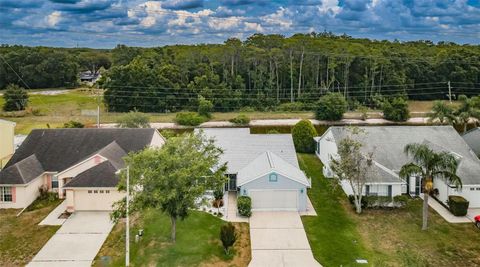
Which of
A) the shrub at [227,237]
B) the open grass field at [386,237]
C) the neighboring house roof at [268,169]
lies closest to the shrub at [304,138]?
the neighboring house roof at [268,169]

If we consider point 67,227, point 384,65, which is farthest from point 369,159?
point 384,65

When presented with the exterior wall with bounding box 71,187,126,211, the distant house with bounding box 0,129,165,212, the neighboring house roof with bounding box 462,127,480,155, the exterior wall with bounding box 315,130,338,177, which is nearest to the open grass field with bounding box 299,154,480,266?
the exterior wall with bounding box 315,130,338,177

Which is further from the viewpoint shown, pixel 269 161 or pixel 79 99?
pixel 79 99

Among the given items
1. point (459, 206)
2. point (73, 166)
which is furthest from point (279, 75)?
point (459, 206)

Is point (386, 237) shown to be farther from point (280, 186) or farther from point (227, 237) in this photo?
point (227, 237)

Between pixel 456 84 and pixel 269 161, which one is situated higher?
pixel 456 84

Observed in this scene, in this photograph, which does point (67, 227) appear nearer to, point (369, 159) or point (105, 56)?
point (369, 159)

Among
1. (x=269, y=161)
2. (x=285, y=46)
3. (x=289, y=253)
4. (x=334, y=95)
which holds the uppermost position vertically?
(x=285, y=46)

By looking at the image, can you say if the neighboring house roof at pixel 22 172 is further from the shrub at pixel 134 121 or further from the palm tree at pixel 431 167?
the palm tree at pixel 431 167
